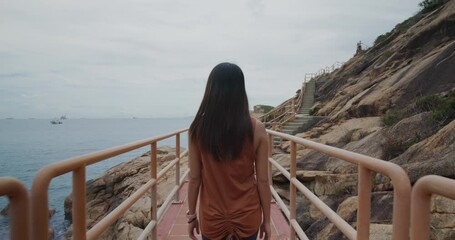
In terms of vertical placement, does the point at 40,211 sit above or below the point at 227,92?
below

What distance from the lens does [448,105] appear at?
25.6 feet

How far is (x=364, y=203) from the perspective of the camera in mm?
1646

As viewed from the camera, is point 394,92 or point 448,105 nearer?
point 448,105

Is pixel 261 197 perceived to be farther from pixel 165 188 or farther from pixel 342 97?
pixel 342 97

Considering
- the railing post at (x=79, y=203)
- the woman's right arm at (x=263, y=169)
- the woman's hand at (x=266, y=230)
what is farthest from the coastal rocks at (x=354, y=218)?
the railing post at (x=79, y=203)

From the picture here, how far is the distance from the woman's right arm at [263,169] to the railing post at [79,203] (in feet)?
3.29

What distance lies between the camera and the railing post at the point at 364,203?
162 cm

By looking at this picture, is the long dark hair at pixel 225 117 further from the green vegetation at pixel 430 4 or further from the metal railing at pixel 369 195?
the green vegetation at pixel 430 4

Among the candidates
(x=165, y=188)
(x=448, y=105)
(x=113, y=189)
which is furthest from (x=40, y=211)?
(x=113, y=189)

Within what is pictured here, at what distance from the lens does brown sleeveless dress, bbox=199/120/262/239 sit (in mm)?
2025

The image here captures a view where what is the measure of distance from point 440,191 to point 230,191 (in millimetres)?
1242

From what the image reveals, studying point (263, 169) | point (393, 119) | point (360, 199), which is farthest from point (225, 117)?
point (393, 119)

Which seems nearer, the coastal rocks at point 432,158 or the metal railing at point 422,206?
the metal railing at point 422,206

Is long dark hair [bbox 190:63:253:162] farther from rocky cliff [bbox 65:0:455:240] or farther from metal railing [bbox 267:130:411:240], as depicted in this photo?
rocky cliff [bbox 65:0:455:240]
